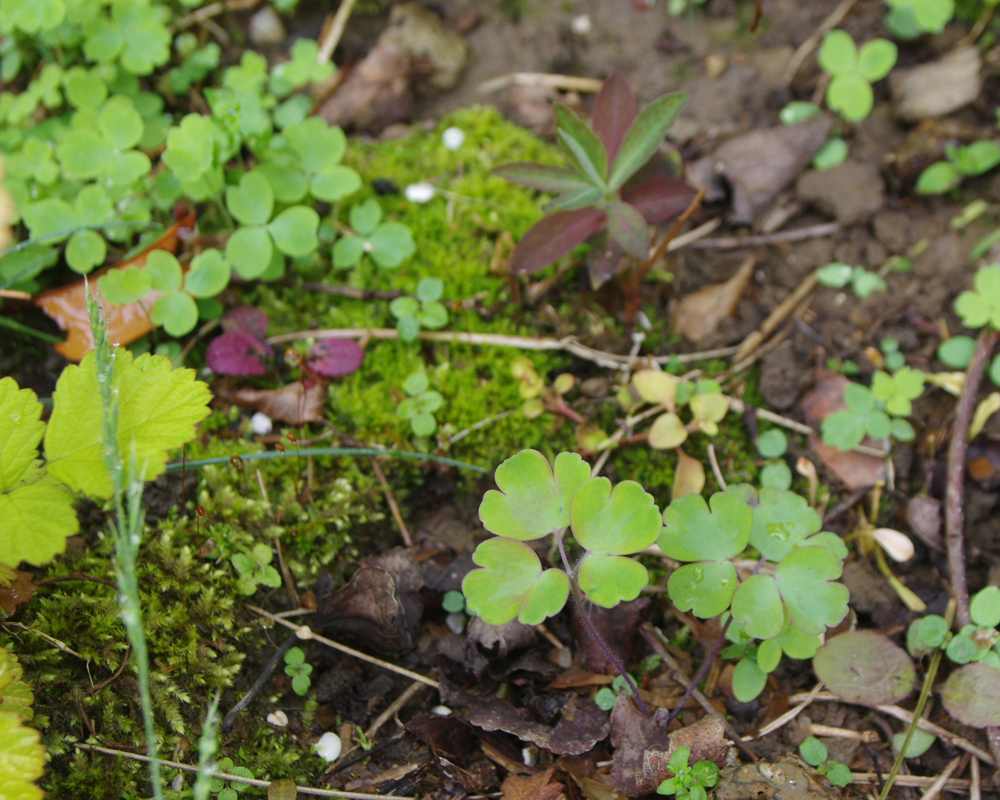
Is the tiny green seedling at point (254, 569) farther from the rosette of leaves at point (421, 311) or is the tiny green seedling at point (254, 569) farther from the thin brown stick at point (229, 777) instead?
the rosette of leaves at point (421, 311)

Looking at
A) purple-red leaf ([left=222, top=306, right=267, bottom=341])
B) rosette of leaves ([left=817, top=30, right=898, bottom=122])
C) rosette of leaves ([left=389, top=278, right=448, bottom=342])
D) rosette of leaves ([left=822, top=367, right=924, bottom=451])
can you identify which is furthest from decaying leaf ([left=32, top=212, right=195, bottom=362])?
rosette of leaves ([left=817, top=30, right=898, bottom=122])

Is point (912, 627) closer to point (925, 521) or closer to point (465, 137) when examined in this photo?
point (925, 521)

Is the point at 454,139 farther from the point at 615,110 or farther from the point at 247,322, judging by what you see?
the point at 247,322

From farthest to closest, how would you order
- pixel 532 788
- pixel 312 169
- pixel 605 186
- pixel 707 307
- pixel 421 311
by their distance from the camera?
pixel 707 307 < pixel 312 169 < pixel 421 311 < pixel 605 186 < pixel 532 788

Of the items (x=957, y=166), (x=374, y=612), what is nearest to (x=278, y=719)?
(x=374, y=612)

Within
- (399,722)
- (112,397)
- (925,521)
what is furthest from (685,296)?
(112,397)

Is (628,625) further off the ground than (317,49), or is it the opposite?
(317,49)
